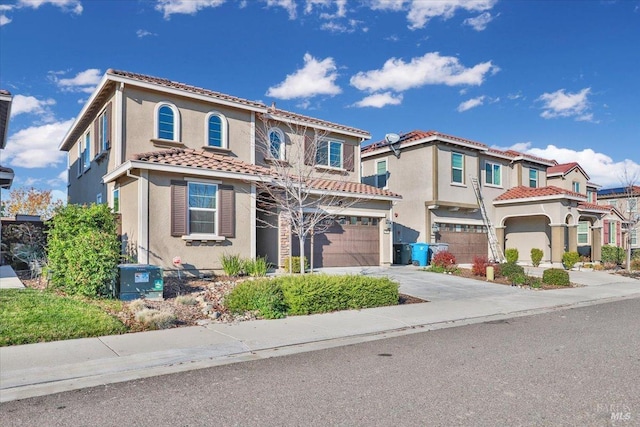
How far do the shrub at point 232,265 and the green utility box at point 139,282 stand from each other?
3848 millimetres

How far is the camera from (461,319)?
35.0ft

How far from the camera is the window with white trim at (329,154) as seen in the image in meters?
20.6

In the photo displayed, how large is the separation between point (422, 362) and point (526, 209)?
21.4 meters

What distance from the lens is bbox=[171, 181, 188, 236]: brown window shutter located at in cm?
1455

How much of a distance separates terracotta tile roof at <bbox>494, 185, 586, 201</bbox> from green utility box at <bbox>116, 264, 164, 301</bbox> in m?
20.7

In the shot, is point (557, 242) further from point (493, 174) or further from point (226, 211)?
point (226, 211)

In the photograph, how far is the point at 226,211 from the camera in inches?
612

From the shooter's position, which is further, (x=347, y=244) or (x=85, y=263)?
(x=347, y=244)

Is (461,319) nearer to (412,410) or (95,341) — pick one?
(412,410)

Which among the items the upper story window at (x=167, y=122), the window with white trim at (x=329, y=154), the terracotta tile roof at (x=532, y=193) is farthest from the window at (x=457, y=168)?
the upper story window at (x=167, y=122)

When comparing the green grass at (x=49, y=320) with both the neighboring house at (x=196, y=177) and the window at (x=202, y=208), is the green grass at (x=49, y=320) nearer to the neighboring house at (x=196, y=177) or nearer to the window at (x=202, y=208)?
the neighboring house at (x=196, y=177)

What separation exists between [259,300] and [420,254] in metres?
13.1

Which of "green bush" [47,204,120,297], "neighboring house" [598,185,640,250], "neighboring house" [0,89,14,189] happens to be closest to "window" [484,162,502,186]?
"neighboring house" [598,185,640,250]

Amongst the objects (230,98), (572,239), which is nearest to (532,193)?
(572,239)
